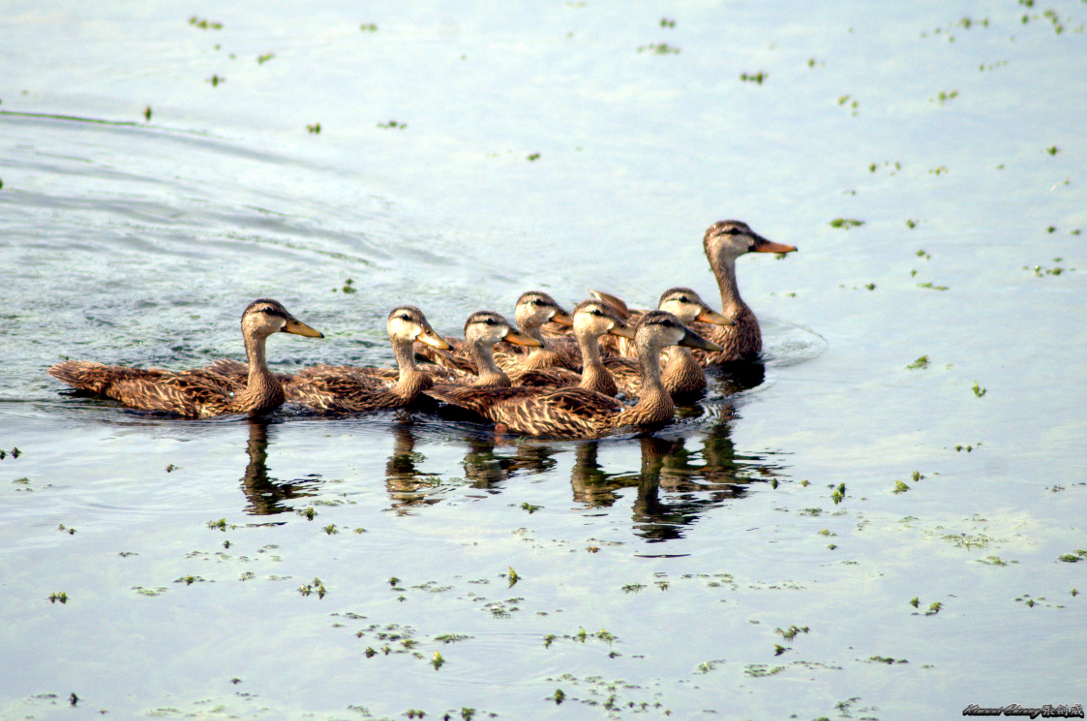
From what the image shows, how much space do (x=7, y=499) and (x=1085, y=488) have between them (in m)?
9.07

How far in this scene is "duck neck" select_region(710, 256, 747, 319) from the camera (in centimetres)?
1555

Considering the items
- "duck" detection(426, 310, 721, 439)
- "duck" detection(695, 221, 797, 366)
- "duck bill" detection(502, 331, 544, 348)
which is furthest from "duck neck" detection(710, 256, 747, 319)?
"duck bill" detection(502, 331, 544, 348)

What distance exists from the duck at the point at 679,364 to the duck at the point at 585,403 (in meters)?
0.67

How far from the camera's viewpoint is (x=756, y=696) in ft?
25.5

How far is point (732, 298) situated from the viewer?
1566 cm

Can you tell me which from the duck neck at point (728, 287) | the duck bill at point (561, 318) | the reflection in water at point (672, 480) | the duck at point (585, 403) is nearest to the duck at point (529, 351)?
the duck bill at point (561, 318)

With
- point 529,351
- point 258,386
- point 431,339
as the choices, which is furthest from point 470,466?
point 529,351

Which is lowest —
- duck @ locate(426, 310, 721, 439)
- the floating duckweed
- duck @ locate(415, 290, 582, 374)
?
duck @ locate(426, 310, 721, 439)

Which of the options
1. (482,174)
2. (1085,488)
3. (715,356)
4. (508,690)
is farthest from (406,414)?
(482,174)

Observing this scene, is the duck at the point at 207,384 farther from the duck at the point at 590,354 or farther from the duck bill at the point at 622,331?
the duck bill at the point at 622,331

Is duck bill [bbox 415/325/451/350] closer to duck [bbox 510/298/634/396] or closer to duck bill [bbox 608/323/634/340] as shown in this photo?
duck [bbox 510/298/634/396]

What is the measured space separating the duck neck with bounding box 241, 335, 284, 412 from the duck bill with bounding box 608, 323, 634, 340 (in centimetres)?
354

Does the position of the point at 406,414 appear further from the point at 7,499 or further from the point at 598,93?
the point at 598,93

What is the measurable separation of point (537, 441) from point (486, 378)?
128cm
